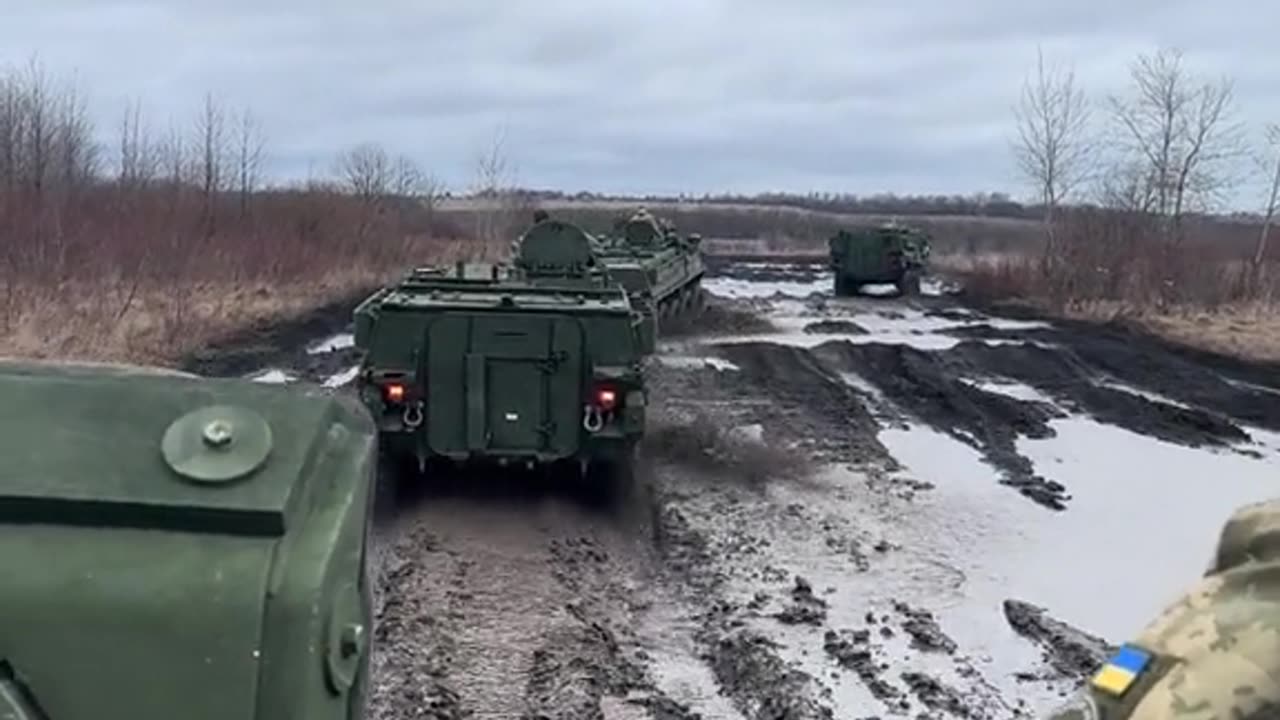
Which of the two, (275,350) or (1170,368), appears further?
(1170,368)

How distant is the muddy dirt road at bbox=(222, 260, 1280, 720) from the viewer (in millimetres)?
6355

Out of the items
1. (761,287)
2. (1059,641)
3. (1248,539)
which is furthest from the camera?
(761,287)

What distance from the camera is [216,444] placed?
4.92ft

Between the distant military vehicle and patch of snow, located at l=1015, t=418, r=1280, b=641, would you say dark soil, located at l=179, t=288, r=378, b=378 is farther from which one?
patch of snow, located at l=1015, t=418, r=1280, b=641

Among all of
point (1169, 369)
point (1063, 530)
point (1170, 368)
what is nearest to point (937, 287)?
point (1170, 368)

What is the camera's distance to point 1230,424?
15.4m

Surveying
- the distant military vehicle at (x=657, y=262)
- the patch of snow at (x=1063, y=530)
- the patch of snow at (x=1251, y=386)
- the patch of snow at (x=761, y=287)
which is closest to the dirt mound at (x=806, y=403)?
the patch of snow at (x=1063, y=530)

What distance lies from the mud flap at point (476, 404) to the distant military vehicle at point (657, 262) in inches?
353

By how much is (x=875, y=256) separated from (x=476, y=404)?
26.9 meters

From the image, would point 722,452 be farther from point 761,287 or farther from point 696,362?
point 761,287

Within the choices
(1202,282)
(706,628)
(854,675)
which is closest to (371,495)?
(854,675)

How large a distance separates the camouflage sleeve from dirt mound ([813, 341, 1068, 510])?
355 inches

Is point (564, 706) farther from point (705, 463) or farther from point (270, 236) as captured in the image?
point (270, 236)

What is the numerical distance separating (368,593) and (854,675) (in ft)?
16.6
